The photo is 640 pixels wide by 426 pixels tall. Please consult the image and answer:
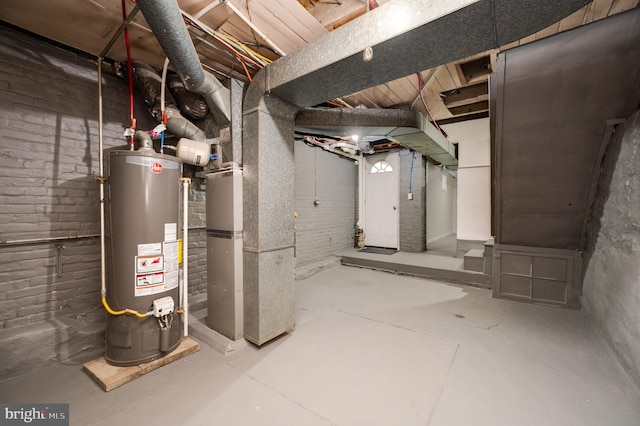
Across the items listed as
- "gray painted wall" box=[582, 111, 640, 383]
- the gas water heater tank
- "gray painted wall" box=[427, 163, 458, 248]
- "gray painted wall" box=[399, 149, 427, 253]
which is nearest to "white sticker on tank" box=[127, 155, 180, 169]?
the gas water heater tank

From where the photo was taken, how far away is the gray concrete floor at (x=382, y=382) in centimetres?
144

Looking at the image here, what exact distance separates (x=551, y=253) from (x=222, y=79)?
4.36m

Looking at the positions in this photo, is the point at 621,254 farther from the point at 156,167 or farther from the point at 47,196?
the point at 47,196

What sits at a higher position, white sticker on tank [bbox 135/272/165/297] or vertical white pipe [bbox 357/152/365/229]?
vertical white pipe [bbox 357/152/365/229]

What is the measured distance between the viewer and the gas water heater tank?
1767 millimetres

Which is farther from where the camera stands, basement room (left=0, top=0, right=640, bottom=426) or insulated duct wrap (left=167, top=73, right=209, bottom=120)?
insulated duct wrap (left=167, top=73, right=209, bottom=120)

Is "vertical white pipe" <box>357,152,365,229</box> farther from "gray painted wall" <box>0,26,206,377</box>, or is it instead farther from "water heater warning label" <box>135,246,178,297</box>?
"gray painted wall" <box>0,26,206,377</box>

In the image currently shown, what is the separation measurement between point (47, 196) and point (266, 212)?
1783mm

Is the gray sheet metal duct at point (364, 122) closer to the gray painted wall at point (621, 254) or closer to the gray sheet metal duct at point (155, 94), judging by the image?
the gray sheet metal duct at point (155, 94)

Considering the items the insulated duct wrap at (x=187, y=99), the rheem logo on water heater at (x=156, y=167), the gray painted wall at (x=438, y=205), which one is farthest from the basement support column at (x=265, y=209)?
the gray painted wall at (x=438, y=205)

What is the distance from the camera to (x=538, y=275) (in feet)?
10.1

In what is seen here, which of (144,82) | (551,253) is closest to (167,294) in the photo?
(144,82)

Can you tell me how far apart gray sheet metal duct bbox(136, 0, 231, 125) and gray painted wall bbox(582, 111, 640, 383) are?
3.29 m

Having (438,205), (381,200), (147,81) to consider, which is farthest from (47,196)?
(438,205)
